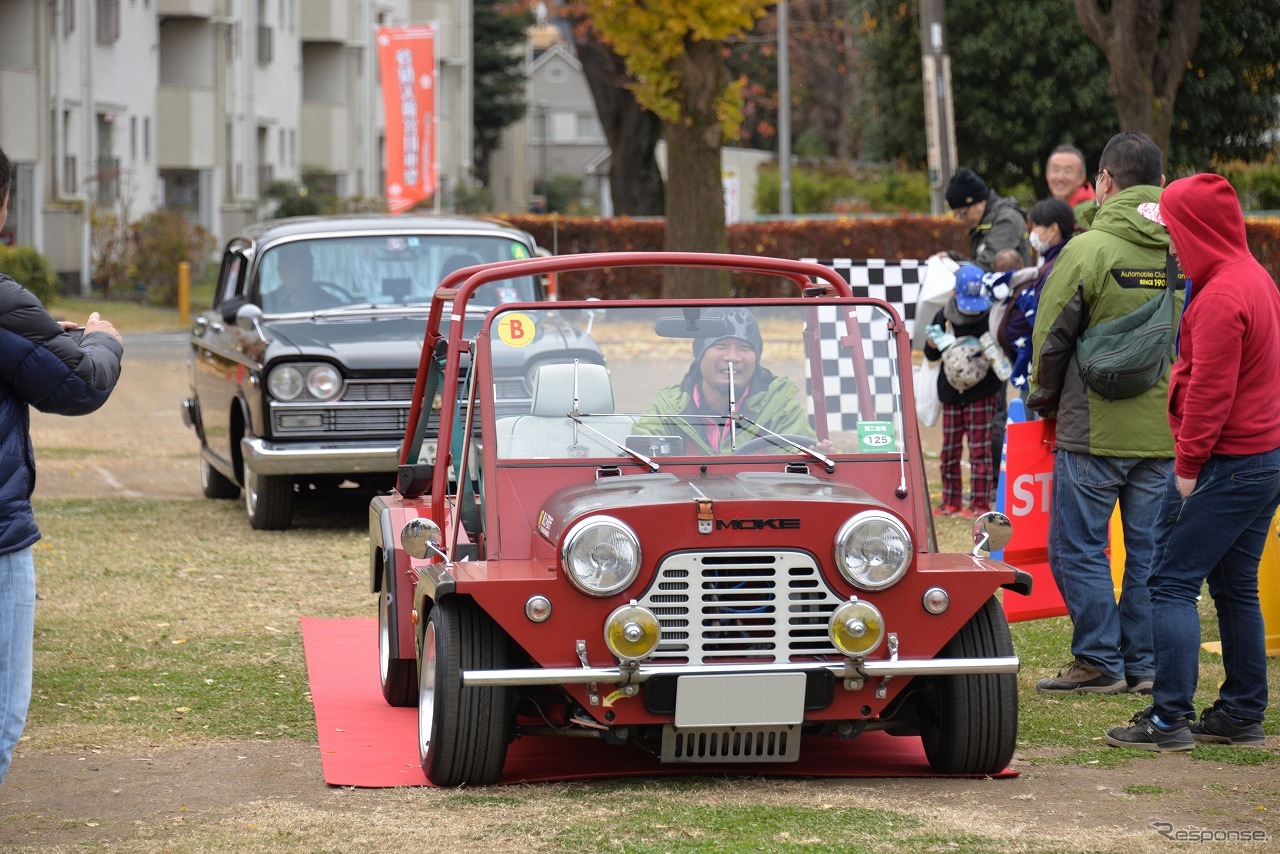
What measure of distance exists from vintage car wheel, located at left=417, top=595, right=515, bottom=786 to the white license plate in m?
0.55

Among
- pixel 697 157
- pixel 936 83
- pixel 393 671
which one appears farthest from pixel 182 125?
pixel 393 671

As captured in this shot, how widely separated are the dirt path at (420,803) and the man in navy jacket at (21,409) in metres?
0.60

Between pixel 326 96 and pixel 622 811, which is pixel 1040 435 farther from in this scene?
pixel 326 96

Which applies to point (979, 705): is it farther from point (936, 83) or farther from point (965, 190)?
point (936, 83)

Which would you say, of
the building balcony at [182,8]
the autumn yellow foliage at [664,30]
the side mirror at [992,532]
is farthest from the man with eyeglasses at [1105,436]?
the building balcony at [182,8]

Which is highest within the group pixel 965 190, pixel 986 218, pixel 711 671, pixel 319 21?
pixel 319 21

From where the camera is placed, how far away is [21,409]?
448 cm

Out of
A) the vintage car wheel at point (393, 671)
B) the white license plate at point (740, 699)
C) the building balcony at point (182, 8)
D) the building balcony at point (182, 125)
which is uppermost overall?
the building balcony at point (182, 8)

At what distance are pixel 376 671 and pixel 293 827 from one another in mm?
2334

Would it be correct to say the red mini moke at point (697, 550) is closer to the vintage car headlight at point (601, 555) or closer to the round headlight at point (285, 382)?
the vintage car headlight at point (601, 555)

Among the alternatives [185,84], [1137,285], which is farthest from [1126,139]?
[185,84]

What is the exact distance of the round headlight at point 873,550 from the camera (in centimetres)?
507

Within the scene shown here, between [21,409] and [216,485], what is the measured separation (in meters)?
8.64

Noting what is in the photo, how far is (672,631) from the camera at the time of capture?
5074 mm
